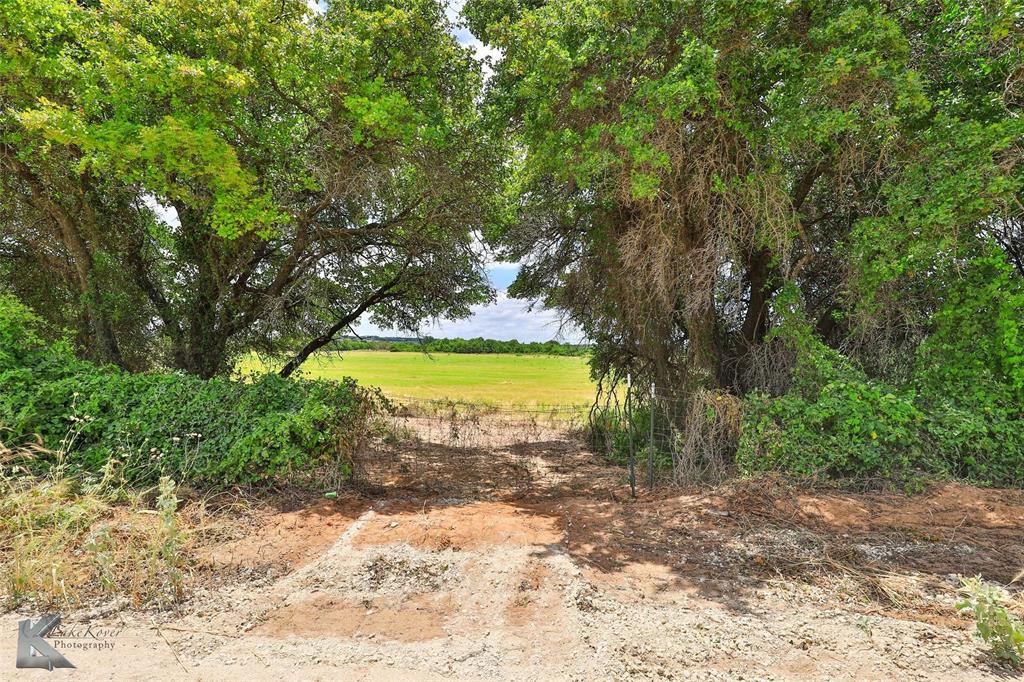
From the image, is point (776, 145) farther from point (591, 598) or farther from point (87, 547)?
point (87, 547)

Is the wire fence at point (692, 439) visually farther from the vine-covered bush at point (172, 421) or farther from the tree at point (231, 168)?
the tree at point (231, 168)

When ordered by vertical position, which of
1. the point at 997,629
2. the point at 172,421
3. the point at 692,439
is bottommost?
the point at 997,629

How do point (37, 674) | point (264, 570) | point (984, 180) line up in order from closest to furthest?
point (37, 674) → point (264, 570) → point (984, 180)

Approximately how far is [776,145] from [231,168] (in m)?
7.47

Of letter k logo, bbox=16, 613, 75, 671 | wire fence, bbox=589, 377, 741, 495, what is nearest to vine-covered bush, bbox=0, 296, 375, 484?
letter k logo, bbox=16, 613, 75, 671

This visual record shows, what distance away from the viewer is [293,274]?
32.2 ft

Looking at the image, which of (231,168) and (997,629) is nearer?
(997,629)

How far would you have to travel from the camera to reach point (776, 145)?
6078 millimetres

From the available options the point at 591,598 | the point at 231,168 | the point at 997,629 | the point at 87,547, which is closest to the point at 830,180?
the point at 997,629

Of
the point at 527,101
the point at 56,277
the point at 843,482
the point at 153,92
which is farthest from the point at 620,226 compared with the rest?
the point at 56,277

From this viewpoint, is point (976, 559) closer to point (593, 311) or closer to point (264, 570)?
point (264, 570)

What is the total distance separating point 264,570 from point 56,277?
11059 millimetres

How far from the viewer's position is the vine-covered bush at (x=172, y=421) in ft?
18.4

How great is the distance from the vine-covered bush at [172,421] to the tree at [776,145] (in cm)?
507
